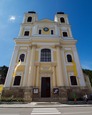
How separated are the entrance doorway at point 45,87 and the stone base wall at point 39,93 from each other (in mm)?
1112

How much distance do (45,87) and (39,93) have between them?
1.71 metres

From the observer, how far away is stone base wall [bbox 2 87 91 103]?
1651 cm

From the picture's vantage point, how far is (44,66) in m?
20.2

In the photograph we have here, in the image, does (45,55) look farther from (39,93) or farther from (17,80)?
(39,93)

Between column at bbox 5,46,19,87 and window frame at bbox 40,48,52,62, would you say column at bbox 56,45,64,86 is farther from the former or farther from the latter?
column at bbox 5,46,19,87

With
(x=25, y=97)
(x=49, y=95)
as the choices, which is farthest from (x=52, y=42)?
(x=25, y=97)

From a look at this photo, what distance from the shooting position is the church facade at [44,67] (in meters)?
17.5

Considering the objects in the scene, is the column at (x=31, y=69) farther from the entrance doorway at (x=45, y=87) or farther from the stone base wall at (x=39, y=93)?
the entrance doorway at (x=45, y=87)

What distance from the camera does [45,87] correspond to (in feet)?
61.8

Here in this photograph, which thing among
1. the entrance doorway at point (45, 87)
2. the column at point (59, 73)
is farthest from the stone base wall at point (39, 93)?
the entrance doorway at point (45, 87)

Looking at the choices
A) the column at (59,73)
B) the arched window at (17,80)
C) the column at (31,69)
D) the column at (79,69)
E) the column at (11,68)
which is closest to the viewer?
the column at (31,69)

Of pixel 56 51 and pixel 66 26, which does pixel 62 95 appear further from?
pixel 66 26

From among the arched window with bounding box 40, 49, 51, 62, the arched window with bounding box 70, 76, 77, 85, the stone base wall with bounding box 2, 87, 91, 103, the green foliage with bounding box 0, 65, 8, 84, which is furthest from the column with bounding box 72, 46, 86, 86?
the green foliage with bounding box 0, 65, 8, 84

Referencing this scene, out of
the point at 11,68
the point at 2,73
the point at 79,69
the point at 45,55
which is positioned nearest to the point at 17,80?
the point at 11,68
